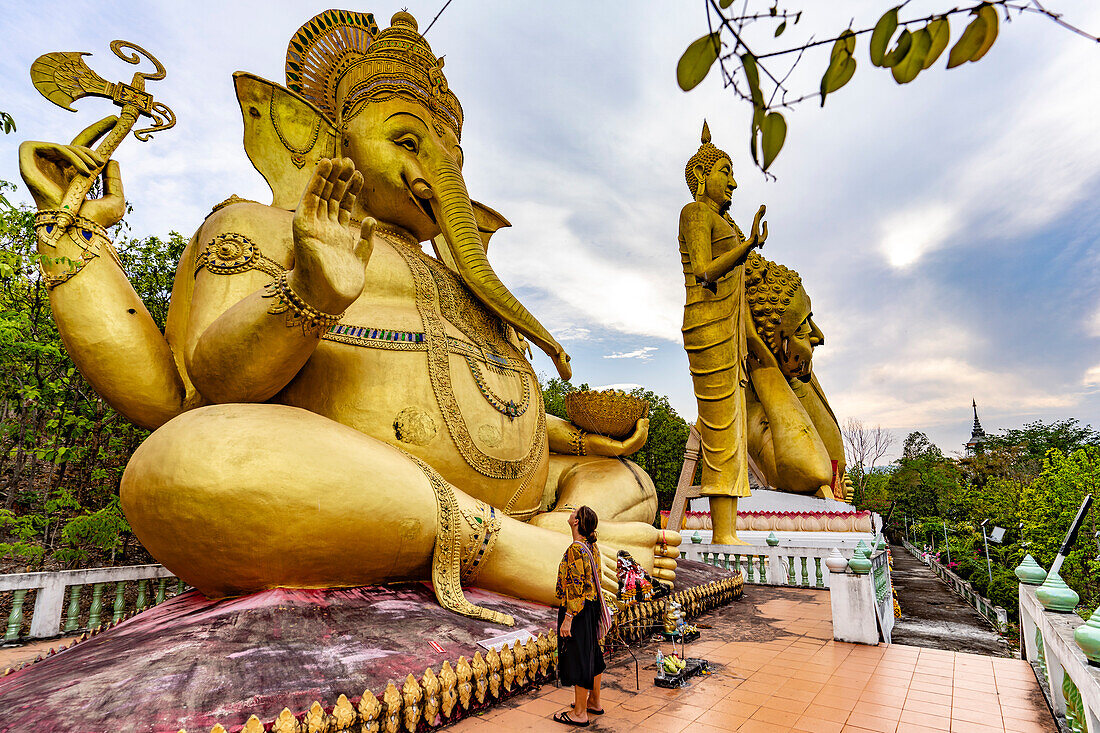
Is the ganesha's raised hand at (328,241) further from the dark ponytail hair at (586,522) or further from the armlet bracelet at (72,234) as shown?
the dark ponytail hair at (586,522)

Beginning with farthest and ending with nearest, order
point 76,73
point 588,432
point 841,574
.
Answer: point 588,432 < point 841,574 < point 76,73

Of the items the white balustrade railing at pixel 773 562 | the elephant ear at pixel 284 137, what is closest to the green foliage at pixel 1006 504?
the white balustrade railing at pixel 773 562

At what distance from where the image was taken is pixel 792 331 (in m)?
10.9

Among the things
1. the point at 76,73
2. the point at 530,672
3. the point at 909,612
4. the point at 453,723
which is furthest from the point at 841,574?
the point at 909,612

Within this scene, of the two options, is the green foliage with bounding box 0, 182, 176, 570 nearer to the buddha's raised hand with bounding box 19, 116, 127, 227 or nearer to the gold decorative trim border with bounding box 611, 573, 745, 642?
the buddha's raised hand with bounding box 19, 116, 127, 227

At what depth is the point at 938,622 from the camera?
33.4ft

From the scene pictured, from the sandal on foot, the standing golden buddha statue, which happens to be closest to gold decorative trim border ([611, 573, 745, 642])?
the sandal on foot

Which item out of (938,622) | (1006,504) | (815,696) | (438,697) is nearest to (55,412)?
(438,697)

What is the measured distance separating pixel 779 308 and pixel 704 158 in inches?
134

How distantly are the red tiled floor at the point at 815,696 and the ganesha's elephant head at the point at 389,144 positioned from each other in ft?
8.66

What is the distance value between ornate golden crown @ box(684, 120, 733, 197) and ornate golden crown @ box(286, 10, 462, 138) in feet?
15.2

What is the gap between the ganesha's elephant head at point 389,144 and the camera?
4418mm

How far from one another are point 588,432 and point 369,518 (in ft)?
9.17

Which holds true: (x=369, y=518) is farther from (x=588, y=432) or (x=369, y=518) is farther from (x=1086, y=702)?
(x=1086, y=702)
